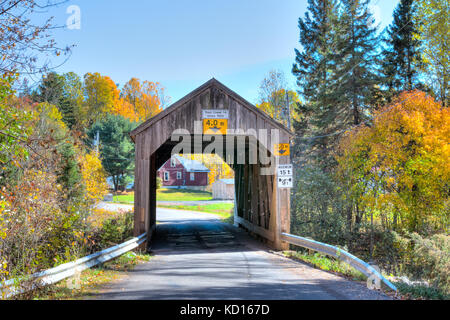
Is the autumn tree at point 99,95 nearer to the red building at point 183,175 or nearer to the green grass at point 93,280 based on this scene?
the red building at point 183,175

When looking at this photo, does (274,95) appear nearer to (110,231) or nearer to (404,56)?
(404,56)

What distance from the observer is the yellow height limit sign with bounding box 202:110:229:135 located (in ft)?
38.6

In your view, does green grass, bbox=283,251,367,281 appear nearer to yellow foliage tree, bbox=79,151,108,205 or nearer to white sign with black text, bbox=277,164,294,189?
white sign with black text, bbox=277,164,294,189

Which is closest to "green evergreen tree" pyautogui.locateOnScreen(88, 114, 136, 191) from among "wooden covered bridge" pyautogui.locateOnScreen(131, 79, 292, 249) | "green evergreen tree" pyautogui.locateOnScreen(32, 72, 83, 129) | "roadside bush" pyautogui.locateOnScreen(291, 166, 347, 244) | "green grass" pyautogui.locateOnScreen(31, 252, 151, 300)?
"green evergreen tree" pyautogui.locateOnScreen(32, 72, 83, 129)

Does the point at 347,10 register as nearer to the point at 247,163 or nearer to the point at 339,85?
the point at 339,85

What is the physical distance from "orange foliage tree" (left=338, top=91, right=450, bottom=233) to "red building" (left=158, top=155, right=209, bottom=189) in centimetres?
4702

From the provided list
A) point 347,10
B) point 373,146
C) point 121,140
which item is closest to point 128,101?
point 121,140

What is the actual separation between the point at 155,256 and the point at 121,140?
3520cm

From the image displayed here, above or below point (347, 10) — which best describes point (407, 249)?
below

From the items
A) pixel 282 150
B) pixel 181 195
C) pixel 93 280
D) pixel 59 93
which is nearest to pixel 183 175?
pixel 181 195

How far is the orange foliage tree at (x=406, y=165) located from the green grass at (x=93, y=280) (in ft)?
34.7

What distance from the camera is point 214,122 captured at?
1178 cm

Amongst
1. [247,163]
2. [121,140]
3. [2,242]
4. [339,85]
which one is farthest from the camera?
[121,140]
